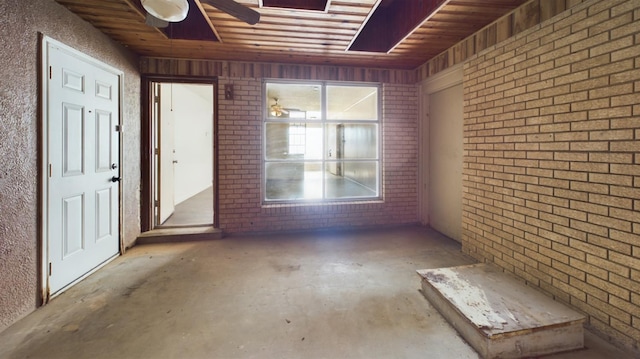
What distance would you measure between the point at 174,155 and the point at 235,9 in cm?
431

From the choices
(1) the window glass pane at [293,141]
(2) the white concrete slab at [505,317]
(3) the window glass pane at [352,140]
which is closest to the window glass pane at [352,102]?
(3) the window glass pane at [352,140]

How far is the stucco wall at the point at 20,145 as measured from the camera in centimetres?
199

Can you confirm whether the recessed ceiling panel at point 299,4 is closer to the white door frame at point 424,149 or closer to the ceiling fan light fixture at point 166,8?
the ceiling fan light fixture at point 166,8

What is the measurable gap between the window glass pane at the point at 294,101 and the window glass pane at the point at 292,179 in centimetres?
79

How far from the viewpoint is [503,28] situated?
2824 mm

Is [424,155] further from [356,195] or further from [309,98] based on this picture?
[309,98]

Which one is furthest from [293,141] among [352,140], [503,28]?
[503,28]

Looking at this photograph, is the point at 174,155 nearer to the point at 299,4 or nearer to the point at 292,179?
the point at 292,179

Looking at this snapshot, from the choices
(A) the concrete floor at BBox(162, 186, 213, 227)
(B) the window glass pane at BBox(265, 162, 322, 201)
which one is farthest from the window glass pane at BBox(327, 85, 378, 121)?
(A) the concrete floor at BBox(162, 186, 213, 227)

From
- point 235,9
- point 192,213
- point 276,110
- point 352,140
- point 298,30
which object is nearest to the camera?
point 235,9

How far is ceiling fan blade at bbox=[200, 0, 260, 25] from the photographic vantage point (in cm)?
196

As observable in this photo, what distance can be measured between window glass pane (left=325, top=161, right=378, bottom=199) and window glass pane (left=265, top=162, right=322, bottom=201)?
197mm

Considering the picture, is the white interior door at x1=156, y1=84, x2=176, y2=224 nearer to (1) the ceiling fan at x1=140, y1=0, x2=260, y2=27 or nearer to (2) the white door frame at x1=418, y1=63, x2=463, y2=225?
(1) the ceiling fan at x1=140, y1=0, x2=260, y2=27

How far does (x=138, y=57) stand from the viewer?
3.98m
